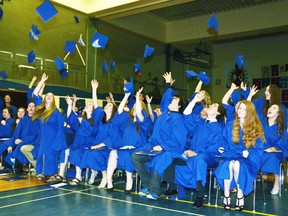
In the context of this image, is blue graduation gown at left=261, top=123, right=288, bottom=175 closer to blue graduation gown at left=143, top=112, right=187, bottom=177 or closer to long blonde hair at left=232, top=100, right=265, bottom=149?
long blonde hair at left=232, top=100, right=265, bottom=149

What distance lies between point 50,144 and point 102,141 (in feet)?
3.25

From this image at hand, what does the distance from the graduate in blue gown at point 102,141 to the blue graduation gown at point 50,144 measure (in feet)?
2.12

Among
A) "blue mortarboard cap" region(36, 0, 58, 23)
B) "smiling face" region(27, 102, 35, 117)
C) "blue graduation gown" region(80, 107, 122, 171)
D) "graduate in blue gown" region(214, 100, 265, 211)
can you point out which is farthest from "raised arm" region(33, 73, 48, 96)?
"graduate in blue gown" region(214, 100, 265, 211)

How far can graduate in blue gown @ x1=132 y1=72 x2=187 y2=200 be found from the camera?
4.75 m

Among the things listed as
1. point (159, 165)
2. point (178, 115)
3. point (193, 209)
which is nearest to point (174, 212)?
point (193, 209)

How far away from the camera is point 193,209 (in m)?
4.42

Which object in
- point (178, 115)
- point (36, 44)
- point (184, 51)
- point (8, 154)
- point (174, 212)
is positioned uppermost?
point (184, 51)

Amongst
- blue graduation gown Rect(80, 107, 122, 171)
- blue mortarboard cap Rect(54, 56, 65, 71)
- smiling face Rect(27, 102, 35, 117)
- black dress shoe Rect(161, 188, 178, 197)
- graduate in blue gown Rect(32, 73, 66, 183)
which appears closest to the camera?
black dress shoe Rect(161, 188, 178, 197)

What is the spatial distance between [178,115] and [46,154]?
106 inches

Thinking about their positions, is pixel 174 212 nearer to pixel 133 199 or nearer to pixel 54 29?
pixel 133 199

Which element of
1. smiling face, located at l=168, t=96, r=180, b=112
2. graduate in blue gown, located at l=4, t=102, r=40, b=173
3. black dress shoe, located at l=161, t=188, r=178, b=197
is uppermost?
smiling face, located at l=168, t=96, r=180, b=112

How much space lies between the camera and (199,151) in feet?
16.1

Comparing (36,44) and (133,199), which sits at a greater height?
(36,44)

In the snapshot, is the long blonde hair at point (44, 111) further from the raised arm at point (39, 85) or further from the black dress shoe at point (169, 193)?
the black dress shoe at point (169, 193)
